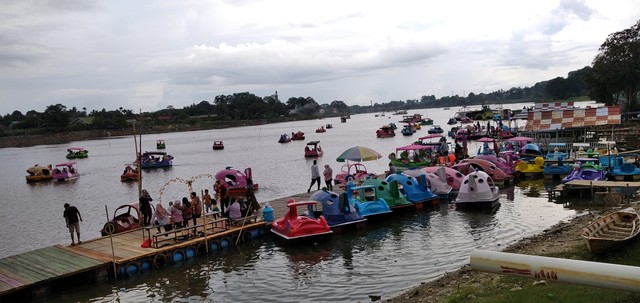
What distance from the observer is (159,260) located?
1831 cm

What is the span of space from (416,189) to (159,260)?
13298 millimetres

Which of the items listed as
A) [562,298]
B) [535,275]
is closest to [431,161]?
[562,298]

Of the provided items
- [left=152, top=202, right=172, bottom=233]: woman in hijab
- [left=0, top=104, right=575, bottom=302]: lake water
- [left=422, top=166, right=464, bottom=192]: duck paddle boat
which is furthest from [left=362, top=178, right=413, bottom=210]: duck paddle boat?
[left=152, top=202, right=172, bottom=233]: woman in hijab

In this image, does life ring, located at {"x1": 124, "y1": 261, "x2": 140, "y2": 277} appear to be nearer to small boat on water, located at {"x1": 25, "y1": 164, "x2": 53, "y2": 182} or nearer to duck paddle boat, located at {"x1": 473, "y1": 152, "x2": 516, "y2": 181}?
duck paddle boat, located at {"x1": 473, "y1": 152, "x2": 516, "y2": 181}

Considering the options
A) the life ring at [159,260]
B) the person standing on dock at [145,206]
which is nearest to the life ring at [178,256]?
the life ring at [159,260]

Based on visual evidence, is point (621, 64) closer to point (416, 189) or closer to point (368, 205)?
point (416, 189)

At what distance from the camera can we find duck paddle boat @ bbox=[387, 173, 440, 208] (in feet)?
83.6

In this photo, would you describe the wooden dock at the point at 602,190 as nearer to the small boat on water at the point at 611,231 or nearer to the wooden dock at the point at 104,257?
the small boat on water at the point at 611,231

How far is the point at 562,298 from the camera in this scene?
9891 mm

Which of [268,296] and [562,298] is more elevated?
[562,298]

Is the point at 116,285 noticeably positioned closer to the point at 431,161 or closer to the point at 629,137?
the point at 431,161

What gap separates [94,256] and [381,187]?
43.1ft

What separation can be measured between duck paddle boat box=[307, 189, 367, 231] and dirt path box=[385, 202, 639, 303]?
686 centimetres

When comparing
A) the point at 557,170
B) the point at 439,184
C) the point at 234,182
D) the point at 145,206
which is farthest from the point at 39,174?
the point at 557,170
